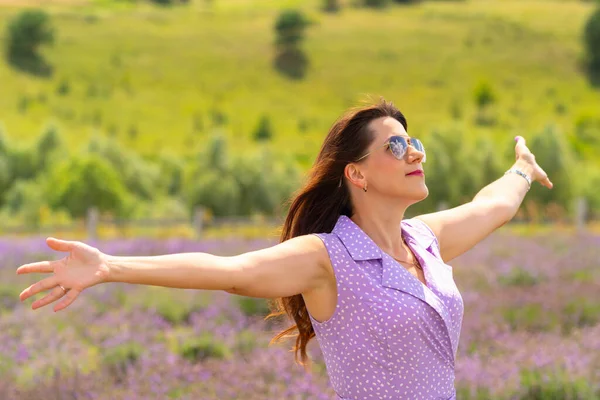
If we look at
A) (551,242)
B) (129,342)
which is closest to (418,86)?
(551,242)

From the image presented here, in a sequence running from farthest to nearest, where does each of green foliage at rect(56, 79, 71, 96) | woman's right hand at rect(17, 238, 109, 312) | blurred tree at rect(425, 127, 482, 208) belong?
green foliage at rect(56, 79, 71, 96) → blurred tree at rect(425, 127, 482, 208) → woman's right hand at rect(17, 238, 109, 312)

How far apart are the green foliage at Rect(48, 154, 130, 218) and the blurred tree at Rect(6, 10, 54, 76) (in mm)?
66082

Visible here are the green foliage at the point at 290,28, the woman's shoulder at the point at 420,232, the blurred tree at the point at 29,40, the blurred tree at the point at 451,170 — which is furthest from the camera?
the green foliage at the point at 290,28

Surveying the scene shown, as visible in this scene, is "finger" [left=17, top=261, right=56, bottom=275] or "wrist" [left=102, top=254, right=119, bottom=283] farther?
"wrist" [left=102, top=254, right=119, bottom=283]

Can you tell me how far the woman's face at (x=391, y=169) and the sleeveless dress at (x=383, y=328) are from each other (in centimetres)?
19

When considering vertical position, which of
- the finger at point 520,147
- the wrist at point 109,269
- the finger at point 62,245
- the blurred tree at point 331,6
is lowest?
the blurred tree at point 331,6

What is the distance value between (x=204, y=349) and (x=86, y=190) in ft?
111

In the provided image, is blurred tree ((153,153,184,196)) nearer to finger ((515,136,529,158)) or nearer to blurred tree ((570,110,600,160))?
blurred tree ((570,110,600,160))

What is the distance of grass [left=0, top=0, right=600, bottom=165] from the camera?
8869 centimetres

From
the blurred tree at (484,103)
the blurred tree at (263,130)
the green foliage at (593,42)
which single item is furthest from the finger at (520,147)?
the green foliage at (593,42)

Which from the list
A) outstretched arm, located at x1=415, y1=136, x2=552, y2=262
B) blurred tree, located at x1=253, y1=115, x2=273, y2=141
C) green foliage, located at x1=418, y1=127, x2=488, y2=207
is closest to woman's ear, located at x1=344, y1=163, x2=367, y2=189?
outstretched arm, located at x1=415, y1=136, x2=552, y2=262

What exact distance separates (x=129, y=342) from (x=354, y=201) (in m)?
4.28

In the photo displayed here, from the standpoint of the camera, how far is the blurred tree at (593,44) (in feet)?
346

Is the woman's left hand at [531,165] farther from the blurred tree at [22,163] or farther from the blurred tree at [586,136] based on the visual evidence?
the blurred tree at [586,136]
